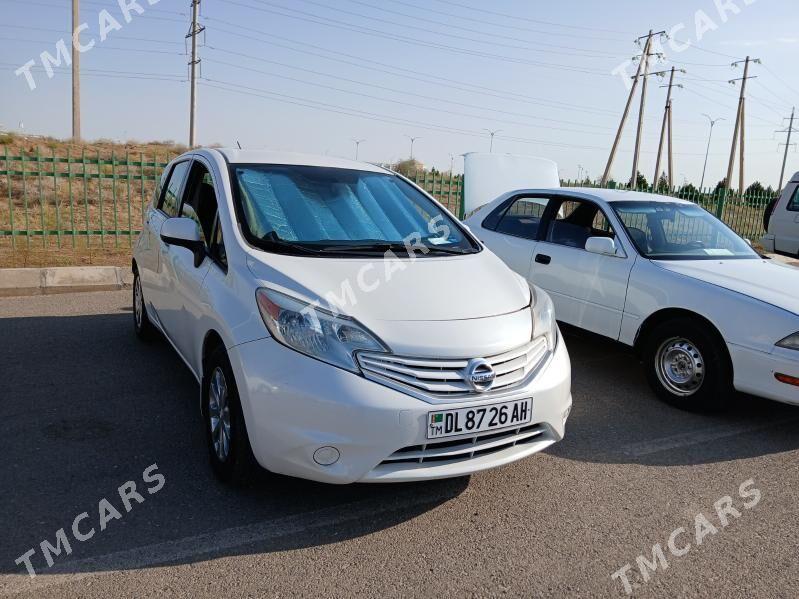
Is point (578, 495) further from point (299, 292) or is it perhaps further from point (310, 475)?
point (299, 292)

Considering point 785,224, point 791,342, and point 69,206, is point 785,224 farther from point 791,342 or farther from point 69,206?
point 69,206

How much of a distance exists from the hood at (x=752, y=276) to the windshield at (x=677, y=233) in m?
0.17

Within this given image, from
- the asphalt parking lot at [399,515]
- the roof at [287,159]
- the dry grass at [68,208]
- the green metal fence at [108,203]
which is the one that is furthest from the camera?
the green metal fence at [108,203]

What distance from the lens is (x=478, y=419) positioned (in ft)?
9.13

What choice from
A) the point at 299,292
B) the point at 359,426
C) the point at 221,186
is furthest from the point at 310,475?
the point at 221,186

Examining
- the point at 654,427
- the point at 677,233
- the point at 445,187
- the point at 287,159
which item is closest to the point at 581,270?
the point at 677,233

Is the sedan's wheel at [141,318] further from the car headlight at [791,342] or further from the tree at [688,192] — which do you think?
the tree at [688,192]

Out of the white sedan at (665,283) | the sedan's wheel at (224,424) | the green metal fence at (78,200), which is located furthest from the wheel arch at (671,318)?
the green metal fence at (78,200)

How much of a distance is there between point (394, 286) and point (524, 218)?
11.3 feet

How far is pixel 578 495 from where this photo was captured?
3299 millimetres

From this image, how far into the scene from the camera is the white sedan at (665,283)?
164 inches

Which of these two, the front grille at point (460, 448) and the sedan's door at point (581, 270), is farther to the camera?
the sedan's door at point (581, 270)

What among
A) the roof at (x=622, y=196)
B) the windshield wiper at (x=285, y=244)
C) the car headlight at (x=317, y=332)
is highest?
the roof at (x=622, y=196)

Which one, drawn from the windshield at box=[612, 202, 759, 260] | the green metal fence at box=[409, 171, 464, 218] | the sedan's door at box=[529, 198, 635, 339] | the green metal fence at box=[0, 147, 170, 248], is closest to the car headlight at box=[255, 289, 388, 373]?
the sedan's door at box=[529, 198, 635, 339]
